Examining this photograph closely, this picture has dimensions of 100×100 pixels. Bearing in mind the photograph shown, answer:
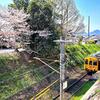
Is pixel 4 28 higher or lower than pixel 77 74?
higher

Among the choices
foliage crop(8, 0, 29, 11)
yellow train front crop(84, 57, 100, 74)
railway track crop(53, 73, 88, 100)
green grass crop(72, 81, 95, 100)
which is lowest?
green grass crop(72, 81, 95, 100)

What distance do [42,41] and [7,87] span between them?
6.07m

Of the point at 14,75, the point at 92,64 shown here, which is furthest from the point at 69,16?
the point at 14,75

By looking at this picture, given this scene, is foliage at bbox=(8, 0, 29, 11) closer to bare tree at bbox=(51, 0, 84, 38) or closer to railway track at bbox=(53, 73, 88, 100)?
railway track at bbox=(53, 73, 88, 100)

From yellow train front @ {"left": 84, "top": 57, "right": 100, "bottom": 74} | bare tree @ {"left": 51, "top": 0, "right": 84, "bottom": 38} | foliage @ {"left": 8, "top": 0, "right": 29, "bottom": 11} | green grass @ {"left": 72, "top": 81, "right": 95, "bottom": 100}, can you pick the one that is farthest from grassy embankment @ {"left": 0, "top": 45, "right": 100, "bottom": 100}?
bare tree @ {"left": 51, "top": 0, "right": 84, "bottom": 38}

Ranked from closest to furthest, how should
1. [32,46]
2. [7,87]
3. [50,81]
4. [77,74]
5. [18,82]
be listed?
[7,87] < [18,82] < [50,81] < [32,46] < [77,74]

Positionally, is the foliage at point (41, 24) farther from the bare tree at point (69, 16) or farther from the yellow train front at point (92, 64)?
the bare tree at point (69, 16)

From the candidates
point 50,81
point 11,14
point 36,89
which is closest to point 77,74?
point 50,81

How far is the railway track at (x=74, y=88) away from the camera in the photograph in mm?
17281

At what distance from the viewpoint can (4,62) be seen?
58.6ft

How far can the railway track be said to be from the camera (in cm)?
1728

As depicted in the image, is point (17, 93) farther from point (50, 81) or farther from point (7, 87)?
point (50, 81)

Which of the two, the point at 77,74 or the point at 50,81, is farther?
the point at 77,74

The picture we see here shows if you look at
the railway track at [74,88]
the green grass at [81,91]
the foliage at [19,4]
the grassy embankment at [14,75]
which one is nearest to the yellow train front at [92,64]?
the railway track at [74,88]
